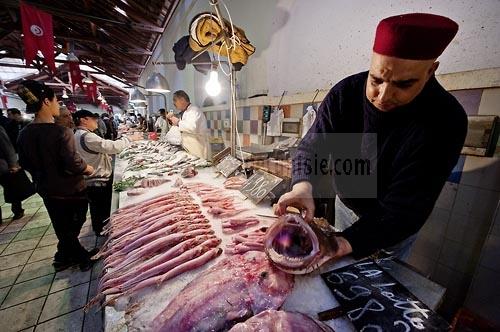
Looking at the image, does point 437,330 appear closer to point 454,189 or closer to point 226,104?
point 454,189

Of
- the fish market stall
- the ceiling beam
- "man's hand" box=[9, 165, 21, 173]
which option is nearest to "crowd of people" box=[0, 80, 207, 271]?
"man's hand" box=[9, 165, 21, 173]

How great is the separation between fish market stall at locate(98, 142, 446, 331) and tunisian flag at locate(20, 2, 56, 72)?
7.72 m

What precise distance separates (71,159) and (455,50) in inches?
179

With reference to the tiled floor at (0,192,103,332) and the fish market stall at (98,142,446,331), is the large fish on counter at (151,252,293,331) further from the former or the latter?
the tiled floor at (0,192,103,332)

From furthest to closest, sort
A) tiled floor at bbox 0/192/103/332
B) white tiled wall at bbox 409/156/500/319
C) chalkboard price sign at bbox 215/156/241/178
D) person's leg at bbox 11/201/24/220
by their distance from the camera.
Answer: person's leg at bbox 11/201/24/220 < chalkboard price sign at bbox 215/156/241/178 < tiled floor at bbox 0/192/103/332 < white tiled wall at bbox 409/156/500/319

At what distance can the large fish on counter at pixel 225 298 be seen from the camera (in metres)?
1.00

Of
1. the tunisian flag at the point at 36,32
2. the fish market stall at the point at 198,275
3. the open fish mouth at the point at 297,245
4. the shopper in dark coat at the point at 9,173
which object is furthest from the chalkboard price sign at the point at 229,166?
the tunisian flag at the point at 36,32

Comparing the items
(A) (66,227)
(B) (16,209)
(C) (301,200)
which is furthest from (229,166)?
(B) (16,209)

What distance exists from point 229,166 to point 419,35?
2628mm

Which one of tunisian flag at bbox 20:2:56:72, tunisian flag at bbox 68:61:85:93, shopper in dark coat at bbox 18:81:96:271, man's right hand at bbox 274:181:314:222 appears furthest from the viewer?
tunisian flag at bbox 68:61:85:93

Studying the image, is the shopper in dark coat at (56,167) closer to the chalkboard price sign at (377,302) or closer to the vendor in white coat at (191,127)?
the vendor in white coat at (191,127)

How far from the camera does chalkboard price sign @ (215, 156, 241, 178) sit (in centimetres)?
317

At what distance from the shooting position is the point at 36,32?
6.43 metres

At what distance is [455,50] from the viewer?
1854 millimetres
